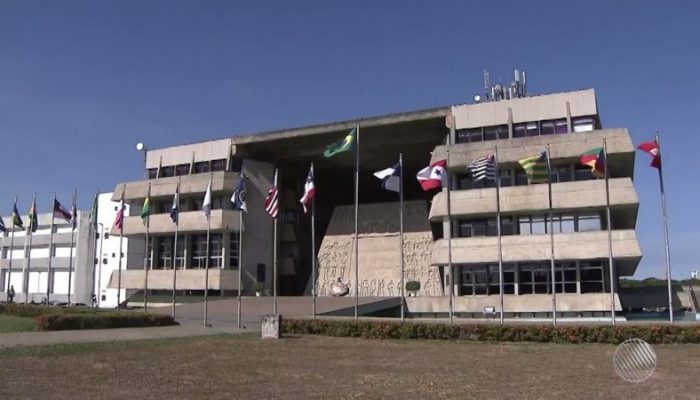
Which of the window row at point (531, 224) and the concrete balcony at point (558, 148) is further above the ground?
the concrete balcony at point (558, 148)

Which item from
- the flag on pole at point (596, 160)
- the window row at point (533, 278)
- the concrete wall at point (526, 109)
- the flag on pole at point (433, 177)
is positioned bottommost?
the window row at point (533, 278)

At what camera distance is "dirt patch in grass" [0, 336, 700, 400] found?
46.8 feet

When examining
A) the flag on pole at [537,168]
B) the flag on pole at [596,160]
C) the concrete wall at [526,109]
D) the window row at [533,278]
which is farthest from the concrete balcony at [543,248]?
the flag on pole at [537,168]

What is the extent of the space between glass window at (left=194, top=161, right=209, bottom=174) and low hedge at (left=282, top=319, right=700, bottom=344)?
124ft

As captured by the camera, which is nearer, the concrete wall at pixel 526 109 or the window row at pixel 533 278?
the window row at pixel 533 278

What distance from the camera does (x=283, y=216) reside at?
71.8 meters

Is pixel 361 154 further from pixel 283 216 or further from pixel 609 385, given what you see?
pixel 609 385

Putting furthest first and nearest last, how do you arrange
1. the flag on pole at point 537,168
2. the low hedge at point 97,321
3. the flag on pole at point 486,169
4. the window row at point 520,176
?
the window row at point 520,176 < the flag on pole at point 486,169 < the flag on pole at point 537,168 < the low hedge at point 97,321

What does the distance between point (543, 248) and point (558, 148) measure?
7.47 m

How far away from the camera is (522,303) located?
1916 inches

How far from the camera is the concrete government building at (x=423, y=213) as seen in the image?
48.4m

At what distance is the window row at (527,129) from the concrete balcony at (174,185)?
2292cm

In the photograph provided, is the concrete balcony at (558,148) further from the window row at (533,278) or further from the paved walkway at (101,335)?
the paved walkway at (101,335)

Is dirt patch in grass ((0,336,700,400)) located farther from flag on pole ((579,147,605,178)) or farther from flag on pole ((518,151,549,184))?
flag on pole ((579,147,605,178))
